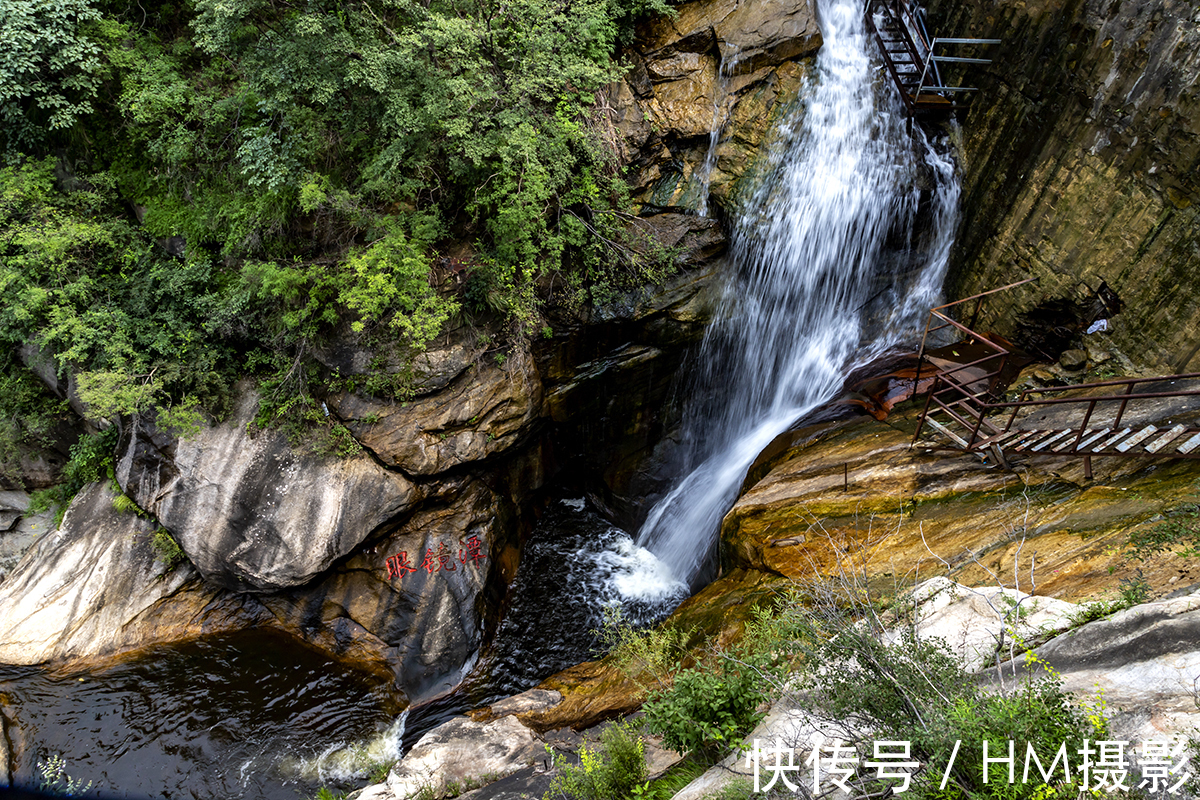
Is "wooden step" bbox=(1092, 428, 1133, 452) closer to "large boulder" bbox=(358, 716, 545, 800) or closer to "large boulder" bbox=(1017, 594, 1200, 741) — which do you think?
"large boulder" bbox=(1017, 594, 1200, 741)

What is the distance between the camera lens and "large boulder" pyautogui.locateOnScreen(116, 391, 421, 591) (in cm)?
984

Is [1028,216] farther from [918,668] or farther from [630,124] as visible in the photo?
[918,668]

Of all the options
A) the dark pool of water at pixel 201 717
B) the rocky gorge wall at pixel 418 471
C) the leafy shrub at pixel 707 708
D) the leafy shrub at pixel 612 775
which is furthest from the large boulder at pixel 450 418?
the leafy shrub at pixel 707 708

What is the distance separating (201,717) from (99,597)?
2861mm

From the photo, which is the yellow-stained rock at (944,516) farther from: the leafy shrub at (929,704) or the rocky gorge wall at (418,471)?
the rocky gorge wall at (418,471)

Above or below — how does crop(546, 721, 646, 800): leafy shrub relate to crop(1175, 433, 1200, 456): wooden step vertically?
below

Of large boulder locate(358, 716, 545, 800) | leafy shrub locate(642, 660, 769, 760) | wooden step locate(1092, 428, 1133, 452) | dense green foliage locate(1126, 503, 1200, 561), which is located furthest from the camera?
large boulder locate(358, 716, 545, 800)

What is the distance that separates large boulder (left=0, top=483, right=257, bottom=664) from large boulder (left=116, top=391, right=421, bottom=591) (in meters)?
1.00

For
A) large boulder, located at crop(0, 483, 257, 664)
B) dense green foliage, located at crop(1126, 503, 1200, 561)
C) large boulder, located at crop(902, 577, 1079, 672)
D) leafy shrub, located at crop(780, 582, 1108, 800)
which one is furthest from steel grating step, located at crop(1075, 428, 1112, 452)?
large boulder, located at crop(0, 483, 257, 664)

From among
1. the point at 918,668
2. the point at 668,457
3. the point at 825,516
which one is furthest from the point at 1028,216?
the point at 918,668

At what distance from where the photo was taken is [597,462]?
12.2 metres

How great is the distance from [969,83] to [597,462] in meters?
9.45

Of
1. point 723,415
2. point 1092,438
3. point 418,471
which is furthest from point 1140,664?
point 418,471

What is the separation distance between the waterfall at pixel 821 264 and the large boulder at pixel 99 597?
27.4 ft
